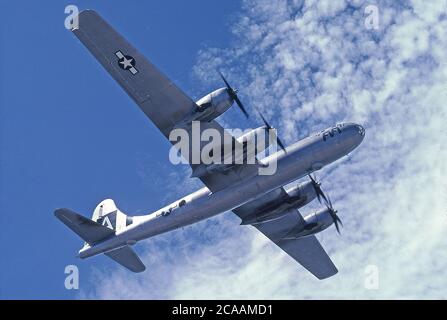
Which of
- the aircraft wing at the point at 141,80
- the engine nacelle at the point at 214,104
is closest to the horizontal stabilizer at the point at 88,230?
the aircraft wing at the point at 141,80

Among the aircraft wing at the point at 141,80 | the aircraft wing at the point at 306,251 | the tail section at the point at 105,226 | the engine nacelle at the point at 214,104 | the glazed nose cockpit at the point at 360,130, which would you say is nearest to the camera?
the aircraft wing at the point at 141,80

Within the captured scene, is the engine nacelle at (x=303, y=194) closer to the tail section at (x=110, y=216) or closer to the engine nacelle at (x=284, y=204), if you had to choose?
the engine nacelle at (x=284, y=204)

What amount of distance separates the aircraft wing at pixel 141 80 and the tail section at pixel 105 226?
8.82 m

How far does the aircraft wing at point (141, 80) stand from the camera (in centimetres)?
3581

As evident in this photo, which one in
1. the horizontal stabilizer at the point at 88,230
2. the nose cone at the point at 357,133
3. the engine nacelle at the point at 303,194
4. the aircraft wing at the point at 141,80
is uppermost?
the aircraft wing at the point at 141,80

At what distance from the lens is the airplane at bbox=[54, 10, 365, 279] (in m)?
36.7

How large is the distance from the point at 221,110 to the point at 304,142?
5.93m

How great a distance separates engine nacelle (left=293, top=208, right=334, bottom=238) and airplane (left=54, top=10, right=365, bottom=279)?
0.20ft

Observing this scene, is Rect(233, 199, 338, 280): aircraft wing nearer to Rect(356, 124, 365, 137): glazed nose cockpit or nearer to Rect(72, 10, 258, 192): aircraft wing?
Rect(72, 10, 258, 192): aircraft wing

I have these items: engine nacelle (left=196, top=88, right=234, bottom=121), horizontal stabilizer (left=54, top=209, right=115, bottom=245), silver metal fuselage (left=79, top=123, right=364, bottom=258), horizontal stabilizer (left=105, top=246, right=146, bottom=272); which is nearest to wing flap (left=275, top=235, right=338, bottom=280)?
silver metal fuselage (left=79, top=123, right=364, bottom=258)

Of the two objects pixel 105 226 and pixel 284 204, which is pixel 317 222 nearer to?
pixel 284 204

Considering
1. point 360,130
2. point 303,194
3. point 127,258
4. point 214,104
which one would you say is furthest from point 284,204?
point 127,258

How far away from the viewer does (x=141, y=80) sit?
3728 centimetres

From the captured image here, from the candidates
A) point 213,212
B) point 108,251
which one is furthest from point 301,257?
point 108,251
